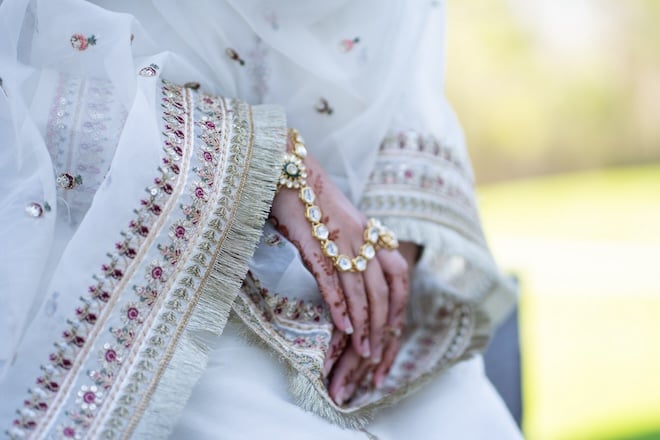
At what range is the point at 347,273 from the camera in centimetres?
83

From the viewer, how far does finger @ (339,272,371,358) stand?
2.73ft

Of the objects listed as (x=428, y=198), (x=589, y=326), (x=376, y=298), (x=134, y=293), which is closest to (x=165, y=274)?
(x=134, y=293)

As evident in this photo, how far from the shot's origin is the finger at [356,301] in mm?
832

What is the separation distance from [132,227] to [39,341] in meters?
0.12

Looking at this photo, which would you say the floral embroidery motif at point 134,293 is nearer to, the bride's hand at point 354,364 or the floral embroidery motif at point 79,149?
the floral embroidery motif at point 79,149

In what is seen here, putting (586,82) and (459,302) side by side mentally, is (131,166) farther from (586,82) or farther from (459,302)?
(586,82)

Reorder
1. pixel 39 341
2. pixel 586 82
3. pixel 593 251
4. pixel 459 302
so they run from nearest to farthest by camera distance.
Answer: pixel 39 341
pixel 459 302
pixel 593 251
pixel 586 82

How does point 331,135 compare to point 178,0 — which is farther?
point 331,135

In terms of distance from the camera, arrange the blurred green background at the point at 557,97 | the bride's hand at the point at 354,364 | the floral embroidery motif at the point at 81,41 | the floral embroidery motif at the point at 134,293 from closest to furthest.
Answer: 1. the floral embroidery motif at the point at 134,293
2. the floral embroidery motif at the point at 81,41
3. the bride's hand at the point at 354,364
4. the blurred green background at the point at 557,97

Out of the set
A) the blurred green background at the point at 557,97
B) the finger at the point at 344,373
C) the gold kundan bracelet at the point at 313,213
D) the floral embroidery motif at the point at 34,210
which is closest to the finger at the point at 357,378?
the finger at the point at 344,373

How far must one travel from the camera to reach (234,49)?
0.85 m

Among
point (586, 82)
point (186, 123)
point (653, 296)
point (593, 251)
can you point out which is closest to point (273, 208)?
point (186, 123)

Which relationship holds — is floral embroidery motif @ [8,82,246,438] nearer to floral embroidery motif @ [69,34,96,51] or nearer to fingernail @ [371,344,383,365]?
floral embroidery motif @ [69,34,96,51]

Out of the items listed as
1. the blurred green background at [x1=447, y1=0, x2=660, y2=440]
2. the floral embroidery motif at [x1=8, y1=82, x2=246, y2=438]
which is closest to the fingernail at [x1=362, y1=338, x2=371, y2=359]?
the floral embroidery motif at [x1=8, y1=82, x2=246, y2=438]
